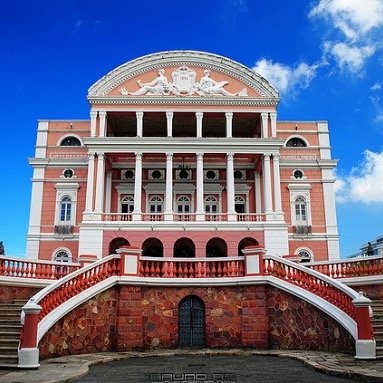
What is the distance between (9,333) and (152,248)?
728 inches

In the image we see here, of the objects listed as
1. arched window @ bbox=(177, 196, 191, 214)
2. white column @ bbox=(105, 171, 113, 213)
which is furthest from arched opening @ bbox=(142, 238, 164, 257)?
white column @ bbox=(105, 171, 113, 213)

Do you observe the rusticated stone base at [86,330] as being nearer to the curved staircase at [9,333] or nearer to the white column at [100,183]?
the curved staircase at [9,333]

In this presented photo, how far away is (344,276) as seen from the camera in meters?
15.2

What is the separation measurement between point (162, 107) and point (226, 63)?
5286 mm

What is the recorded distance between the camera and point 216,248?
30.1m

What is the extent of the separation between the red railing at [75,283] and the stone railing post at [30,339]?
0.41 m

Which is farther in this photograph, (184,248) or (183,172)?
(183,172)

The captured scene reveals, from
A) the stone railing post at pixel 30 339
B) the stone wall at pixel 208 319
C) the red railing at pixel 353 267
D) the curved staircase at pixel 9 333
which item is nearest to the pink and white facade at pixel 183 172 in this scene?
the red railing at pixel 353 267

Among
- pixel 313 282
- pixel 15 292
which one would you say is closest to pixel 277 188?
pixel 313 282

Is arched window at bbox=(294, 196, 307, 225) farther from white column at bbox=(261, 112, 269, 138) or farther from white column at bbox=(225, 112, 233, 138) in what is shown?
white column at bbox=(225, 112, 233, 138)

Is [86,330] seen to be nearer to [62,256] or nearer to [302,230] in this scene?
[62,256]

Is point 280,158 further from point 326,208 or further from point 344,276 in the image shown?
point 344,276

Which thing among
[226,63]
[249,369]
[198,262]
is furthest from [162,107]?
[249,369]

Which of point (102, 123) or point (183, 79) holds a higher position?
point (183, 79)
